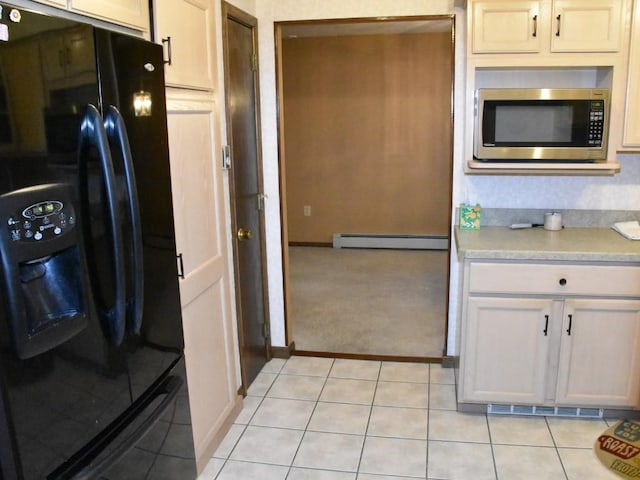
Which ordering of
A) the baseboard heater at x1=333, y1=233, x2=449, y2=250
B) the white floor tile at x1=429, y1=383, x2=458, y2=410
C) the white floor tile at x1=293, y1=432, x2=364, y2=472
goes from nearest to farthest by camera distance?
the white floor tile at x1=293, y1=432, x2=364, y2=472, the white floor tile at x1=429, y1=383, x2=458, y2=410, the baseboard heater at x1=333, y1=233, x2=449, y2=250

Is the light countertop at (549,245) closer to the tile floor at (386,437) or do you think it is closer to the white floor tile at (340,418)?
the tile floor at (386,437)

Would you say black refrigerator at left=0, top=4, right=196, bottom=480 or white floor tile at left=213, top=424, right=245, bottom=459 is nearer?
black refrigerator at left=0, top=4, right=196, bottom=480

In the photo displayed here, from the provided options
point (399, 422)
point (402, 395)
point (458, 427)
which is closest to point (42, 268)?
point (399, 422)

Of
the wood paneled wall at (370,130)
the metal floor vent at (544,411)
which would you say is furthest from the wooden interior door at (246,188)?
the wood paneled wall at (370,130)

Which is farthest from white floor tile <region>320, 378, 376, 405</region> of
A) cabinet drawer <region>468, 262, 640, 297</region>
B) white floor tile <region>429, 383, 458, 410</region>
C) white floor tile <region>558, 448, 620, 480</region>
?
white floor tile <region>558, 448, 620, 480</region>

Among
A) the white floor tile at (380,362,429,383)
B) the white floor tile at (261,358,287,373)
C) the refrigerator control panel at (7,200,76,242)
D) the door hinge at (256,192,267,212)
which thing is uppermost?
the refrigerator control panel at (7,200,76,242)

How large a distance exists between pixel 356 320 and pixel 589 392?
1859 mm

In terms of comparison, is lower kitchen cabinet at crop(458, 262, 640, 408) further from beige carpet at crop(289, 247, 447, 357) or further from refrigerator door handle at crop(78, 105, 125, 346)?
refrigerator door handle at crop(78, 105, 125, 346)

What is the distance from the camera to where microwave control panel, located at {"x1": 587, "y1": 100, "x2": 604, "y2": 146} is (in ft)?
8.89

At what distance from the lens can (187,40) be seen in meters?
2.25

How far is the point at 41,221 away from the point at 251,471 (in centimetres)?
165

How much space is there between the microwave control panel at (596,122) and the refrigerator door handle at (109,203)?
2.27 metres

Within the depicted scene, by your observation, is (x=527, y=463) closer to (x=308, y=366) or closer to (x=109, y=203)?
(x=308, y=366)

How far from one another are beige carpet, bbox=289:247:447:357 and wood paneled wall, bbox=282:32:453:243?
0.48 m
